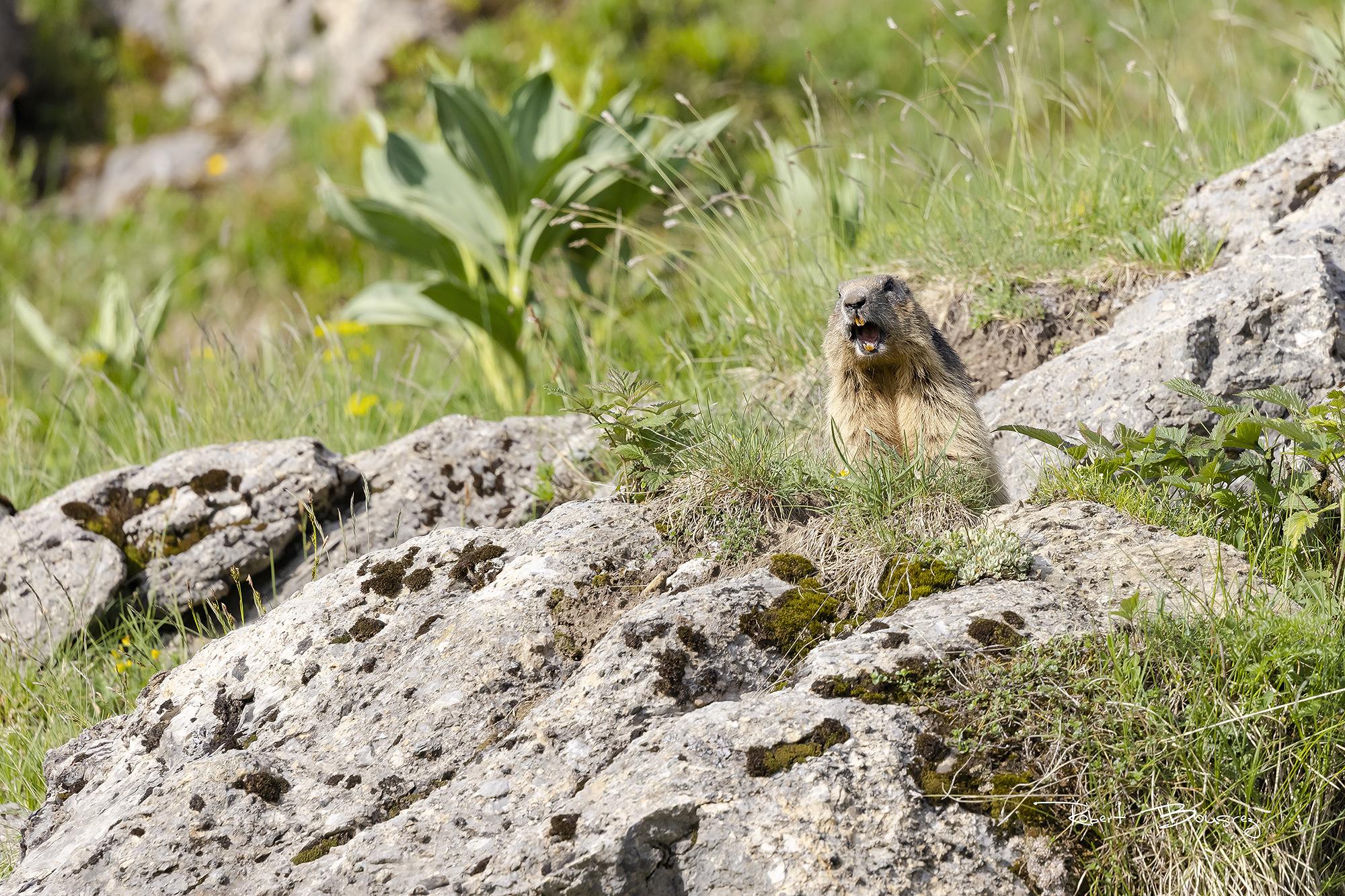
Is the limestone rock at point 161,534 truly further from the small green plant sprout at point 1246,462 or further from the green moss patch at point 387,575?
the small green plant sprout at point 1246,462

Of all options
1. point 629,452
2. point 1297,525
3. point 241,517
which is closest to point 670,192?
point 241,517

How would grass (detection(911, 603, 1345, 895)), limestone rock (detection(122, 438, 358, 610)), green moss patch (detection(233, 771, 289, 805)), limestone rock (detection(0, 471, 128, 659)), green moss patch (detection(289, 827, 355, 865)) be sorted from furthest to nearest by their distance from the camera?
limestone rock (detection(122, 438, 358, 610))
limestone rock (detection(0, 471, 128, 659))
green moss patch (detection(233, 771, 289, 805))
green moss patch (detection(289, 827, 355, 865))
grass (detection(911, 603, 1345, 895))

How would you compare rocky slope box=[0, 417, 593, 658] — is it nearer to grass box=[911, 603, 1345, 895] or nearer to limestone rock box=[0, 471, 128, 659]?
limestone rock box=[0, 471, 128, 659]

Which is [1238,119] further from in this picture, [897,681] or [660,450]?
[897,681]

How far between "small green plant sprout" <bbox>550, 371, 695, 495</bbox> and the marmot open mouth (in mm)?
664

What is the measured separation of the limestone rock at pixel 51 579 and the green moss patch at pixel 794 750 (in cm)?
292

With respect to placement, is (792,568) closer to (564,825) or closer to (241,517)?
(564,825)

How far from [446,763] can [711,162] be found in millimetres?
4053

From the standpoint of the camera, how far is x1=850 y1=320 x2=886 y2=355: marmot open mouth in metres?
4.20

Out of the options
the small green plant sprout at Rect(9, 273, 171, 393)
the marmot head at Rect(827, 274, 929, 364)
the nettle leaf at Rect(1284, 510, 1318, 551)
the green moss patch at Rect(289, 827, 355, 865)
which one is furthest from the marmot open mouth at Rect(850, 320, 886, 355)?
the small green plant sprout at Rect(9, 273, 171, 393)

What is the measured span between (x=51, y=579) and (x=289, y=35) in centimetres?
1044

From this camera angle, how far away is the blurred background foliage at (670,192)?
584cm

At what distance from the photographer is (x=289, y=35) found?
44.3 ft

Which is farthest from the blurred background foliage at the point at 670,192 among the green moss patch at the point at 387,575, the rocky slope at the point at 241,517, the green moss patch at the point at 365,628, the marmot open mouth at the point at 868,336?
the green moss patch at the point at 365,628
